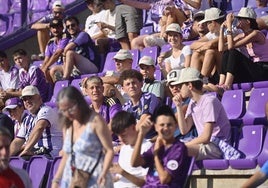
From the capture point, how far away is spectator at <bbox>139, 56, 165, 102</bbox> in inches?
412

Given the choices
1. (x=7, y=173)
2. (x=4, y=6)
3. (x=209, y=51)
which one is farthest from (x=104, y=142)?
(x=4, y=6)

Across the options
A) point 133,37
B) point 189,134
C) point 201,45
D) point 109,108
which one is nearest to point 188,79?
point 189,134

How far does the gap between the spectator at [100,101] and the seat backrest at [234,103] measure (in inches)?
45.2

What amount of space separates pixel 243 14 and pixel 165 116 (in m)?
3.34

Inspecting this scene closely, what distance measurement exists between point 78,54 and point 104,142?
18.7 ft

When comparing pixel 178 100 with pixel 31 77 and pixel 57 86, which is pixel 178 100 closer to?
pixel 57 86

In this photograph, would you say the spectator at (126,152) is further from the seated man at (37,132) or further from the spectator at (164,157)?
the seated man at (37,132)

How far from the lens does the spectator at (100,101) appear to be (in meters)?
10.1

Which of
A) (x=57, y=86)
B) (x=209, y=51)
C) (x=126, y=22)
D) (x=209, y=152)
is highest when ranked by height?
(x=126, y=22)

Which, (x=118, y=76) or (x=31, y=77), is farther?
(x=31, y=77)

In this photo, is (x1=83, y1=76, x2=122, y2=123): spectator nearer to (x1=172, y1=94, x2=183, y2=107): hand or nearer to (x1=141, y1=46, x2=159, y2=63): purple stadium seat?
(x1=172, y1=94, x2=183, y2=107): hand

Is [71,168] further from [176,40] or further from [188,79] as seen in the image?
[176,40]

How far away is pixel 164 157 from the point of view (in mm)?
7633

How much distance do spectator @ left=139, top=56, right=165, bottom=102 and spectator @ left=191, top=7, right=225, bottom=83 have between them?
53 centimetres
